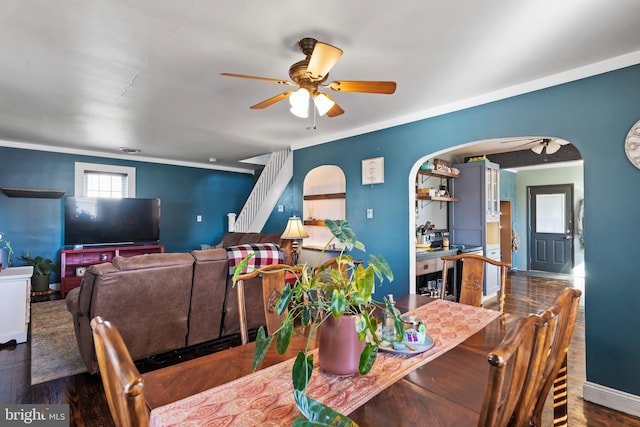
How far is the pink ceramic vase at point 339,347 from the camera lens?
109 centimetres

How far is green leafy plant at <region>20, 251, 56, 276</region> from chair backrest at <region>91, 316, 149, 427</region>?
18.2 feet

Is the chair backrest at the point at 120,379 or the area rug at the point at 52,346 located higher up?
the chair backrest at the point at 120,379

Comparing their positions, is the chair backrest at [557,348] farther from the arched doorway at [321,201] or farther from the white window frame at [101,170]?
the white window frame at [101,170]

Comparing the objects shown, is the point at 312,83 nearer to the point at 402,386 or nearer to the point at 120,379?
the point at 402,386

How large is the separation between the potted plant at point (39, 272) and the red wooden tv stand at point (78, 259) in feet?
0.70

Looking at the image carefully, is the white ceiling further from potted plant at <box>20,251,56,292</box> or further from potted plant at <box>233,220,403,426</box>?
potted plant at <box>20,251,56,292</box>

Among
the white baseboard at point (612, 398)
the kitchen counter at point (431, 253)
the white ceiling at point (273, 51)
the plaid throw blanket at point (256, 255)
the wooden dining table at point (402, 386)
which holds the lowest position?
the white baseboard at point (612, 398)

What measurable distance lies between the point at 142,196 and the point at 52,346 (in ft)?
12.1

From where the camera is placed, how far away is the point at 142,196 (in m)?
6.41

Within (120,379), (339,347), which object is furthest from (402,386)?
(120,379)

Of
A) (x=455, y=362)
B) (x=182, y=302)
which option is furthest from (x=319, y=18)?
(x=182, y=302)

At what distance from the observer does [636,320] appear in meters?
2.24

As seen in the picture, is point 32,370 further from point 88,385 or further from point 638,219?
point 638,219

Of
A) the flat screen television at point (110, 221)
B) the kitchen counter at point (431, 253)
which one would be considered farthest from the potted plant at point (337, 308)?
the flat screen television at point (110, 221)
